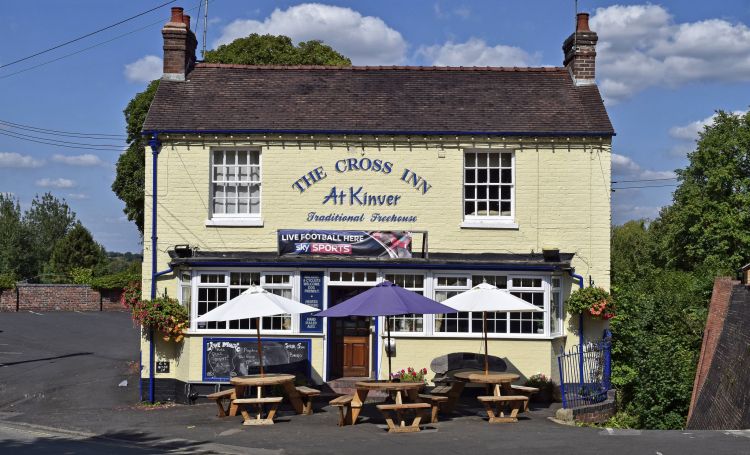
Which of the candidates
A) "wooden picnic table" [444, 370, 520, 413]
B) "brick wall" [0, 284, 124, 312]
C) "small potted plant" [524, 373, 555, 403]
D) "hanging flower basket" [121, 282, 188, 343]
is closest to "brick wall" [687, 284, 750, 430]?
"small potted plant" [524, 373, 555, 403]

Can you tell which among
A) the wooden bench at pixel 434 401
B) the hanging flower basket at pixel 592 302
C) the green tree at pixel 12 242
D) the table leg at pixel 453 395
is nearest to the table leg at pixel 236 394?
the wooden bench at pixel 434 401

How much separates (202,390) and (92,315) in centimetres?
2490

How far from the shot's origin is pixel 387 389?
13906 millimetres

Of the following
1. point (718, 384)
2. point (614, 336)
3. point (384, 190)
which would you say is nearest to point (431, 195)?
point (384, 190)

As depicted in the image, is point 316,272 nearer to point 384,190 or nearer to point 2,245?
point 384,190

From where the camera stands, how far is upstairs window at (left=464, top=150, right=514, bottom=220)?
60.0 feet

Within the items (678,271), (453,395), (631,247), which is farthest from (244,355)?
(631,247)

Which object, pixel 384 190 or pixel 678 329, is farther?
pixel 678 329

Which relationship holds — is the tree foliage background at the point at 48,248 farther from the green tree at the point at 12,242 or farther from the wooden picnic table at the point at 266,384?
the wooden picnic table at the point at 266,384

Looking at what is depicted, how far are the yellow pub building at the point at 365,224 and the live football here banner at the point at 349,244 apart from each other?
0.10 feet

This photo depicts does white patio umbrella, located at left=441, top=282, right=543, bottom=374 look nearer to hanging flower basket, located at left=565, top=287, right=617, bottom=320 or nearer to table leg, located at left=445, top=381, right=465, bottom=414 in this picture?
table leg, located at left=445, top=381, right=465, bottom=414

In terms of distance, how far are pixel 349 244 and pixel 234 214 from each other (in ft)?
8.77

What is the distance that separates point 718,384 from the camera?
A: 669 inches

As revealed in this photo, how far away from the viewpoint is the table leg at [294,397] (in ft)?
50.1
